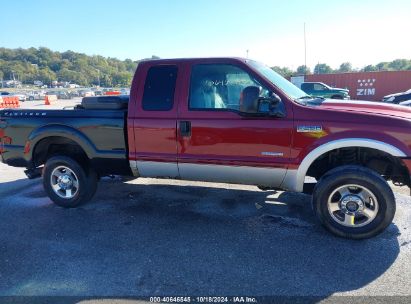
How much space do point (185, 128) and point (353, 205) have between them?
2.06m

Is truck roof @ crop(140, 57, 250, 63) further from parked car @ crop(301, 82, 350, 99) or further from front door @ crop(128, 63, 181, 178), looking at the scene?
parked car @ crop(301, 82, 350, 99)

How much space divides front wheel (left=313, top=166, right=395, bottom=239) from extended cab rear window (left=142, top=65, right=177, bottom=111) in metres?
2.01

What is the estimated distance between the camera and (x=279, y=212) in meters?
4.37

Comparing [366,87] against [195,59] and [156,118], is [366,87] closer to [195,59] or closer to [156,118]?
[195,59]

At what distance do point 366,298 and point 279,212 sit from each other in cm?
183

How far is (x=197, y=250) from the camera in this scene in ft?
11.2

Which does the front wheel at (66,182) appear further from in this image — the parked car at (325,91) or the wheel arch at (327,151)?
the parked car at (325,91)

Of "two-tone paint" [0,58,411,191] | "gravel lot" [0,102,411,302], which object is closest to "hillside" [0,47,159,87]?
"two-tone paint" [0,58,411,191]

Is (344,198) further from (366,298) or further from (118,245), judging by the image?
(118,245)

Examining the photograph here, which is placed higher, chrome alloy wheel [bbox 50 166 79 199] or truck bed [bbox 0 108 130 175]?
truck bed [bbox 0 108 130 175]

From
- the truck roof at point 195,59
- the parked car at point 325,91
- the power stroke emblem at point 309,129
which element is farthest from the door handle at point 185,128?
the parked car at point 325,91

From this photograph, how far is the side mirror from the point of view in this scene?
3.57 meters

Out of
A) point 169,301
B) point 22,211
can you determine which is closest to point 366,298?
point 169,301

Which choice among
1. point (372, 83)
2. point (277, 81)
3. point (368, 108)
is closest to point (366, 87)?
point (372, 83)
